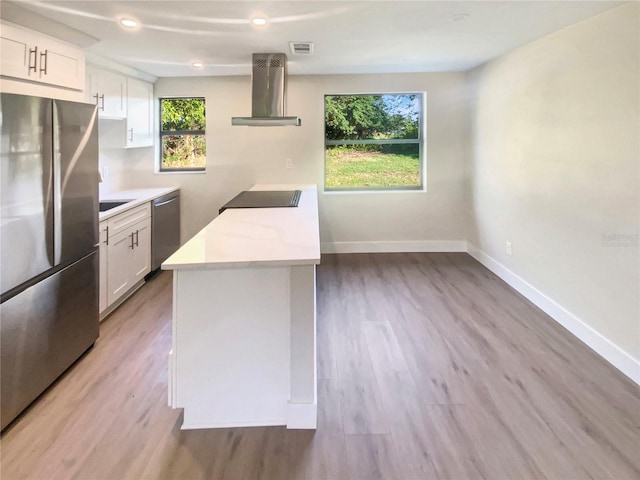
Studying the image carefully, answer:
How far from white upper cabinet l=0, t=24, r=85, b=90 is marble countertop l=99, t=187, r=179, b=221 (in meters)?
0.97

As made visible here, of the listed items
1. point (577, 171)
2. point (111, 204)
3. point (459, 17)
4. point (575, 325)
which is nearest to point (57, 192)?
point (111, 204)

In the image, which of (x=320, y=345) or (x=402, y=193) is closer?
(x=320, y=345)

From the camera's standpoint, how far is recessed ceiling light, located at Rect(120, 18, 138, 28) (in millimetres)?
2630

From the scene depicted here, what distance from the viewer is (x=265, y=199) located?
3646 mm

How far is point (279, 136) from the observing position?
16.2 ft

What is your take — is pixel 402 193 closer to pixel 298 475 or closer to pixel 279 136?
pixel 279 136

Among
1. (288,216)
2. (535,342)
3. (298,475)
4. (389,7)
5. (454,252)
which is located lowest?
(298,475)

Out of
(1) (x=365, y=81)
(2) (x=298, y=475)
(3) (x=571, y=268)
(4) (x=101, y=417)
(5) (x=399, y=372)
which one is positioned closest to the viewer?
(2) (x=298, y=475)

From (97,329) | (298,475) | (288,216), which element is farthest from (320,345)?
(97,329)

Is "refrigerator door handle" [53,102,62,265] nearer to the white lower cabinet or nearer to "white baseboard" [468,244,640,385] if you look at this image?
the white lower cabinet

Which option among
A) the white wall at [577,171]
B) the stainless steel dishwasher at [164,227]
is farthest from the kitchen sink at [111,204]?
the white wall at [577,171]

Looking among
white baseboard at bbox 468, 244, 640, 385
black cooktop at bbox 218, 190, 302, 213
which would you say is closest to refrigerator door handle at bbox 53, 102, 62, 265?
black cooktop at bbox 218, 190, 302, 213

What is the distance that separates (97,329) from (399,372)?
2.04m

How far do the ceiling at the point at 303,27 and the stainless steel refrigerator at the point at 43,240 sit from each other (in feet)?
2.04
